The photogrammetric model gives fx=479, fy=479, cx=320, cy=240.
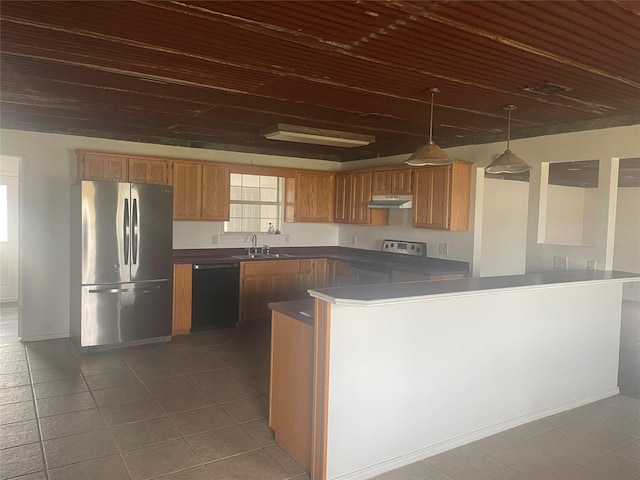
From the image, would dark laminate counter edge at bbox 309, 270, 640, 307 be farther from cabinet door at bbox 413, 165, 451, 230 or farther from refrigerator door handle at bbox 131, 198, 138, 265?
refrigerator door handle at bbox 131, 198, 138, 265

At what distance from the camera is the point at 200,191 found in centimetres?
586

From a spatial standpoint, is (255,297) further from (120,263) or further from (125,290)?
(120,263)

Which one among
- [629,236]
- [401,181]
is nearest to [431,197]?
[401,181]

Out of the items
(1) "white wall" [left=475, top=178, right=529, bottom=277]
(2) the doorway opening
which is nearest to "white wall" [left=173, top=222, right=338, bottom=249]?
(1) "white wall" [left=475, top=178, right=529, bottom=277]

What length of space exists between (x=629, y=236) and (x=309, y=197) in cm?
608

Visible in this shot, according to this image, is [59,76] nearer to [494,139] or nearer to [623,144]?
[494,139]

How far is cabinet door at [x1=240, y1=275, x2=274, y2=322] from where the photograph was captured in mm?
5977

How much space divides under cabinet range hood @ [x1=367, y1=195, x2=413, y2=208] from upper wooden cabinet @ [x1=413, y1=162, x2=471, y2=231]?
0.20 meters

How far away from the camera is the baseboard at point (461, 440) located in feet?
8.87

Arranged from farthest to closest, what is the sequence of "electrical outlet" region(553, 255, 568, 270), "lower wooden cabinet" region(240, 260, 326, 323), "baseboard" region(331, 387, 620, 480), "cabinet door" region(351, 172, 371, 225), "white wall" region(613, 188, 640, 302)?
"white wall" region(613, 188, 640, 302) → "cabinet door" region(351, 172, 371, 225) → "lower wooden cabinet" region(240, 260, 326, 323) → "electrical outlet" region(553, 255, 568, 270) → "baseboard" region(331, 387, 620, 480)

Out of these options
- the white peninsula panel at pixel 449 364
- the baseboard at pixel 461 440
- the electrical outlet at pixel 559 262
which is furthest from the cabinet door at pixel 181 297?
the electrical outlet at pixel 559 262

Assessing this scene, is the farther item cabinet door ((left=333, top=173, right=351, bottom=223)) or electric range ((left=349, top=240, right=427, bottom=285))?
cabinet door ((left=333, top=173, right=351, bottom=223))

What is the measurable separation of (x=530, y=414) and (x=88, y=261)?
4.23m

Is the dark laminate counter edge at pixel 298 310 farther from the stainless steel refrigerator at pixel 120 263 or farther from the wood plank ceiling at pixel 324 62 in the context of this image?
the stainless steel refrigerator at pixel 120 263
